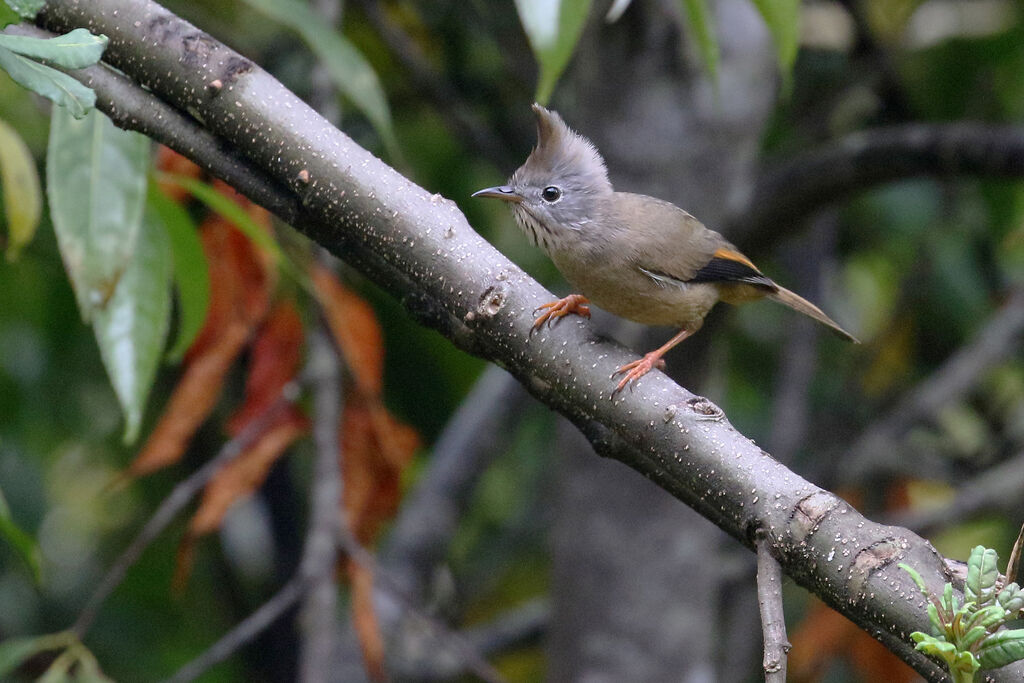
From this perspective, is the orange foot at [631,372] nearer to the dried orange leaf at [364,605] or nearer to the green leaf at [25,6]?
the green leaf at [25,6]

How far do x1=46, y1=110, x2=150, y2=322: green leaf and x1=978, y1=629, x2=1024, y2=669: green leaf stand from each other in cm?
175

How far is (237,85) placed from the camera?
6.08 ft

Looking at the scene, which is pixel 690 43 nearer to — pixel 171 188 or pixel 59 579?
pixel 171 188

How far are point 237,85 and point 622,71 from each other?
230 centimetres

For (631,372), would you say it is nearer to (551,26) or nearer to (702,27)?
(551,26)

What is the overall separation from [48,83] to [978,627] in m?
1.35

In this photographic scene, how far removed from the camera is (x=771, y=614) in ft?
4.72

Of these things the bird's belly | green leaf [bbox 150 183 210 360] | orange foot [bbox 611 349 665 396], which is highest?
the bird's belly

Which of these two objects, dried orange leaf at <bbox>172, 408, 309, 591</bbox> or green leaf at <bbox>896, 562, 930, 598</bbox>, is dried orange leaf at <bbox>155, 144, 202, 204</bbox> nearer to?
dried orange leaf at <bbox>172, 408, 309, 591</bbox>

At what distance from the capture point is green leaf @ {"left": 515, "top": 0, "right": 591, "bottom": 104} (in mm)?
1978

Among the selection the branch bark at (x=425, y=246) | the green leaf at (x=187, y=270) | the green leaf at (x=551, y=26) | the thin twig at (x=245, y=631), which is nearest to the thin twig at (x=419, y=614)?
the thin twig at (x=245, y=631)

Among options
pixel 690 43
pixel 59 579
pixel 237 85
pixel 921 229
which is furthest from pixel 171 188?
pixel 921 229

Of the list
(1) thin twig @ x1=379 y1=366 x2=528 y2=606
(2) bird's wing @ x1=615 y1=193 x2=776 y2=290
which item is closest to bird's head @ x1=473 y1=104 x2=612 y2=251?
(2) bird's wing @ x1=615 y1=193 x2=776 y2=290

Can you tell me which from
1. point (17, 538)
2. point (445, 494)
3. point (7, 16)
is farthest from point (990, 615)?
point (445, 494)
